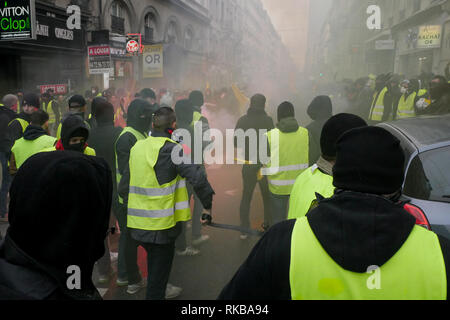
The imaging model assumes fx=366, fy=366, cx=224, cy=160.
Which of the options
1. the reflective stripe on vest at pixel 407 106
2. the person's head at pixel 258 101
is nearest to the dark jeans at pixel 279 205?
the person's head at pixel 258 101

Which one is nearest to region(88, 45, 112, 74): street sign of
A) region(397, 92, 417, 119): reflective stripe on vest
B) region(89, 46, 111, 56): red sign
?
region(89, 46, 111, 56): red sign

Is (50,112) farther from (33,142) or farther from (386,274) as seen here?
(386,274)

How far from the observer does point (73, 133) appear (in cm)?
322

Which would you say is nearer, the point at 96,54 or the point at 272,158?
the point at 272,158

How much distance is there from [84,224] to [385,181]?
113cm

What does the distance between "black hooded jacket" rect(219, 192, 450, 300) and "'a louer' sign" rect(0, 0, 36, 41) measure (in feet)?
29.3

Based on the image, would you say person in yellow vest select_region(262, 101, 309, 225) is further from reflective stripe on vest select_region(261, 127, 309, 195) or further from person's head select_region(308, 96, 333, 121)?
person's head select_region(308, 96, 333, 121)

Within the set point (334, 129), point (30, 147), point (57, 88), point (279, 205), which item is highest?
point (57, 88)

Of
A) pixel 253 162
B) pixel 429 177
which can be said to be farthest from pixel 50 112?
pixel 429 177

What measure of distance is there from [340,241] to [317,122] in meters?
3.50

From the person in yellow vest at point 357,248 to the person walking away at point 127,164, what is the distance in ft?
8.89

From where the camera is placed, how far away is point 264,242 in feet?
4.43
